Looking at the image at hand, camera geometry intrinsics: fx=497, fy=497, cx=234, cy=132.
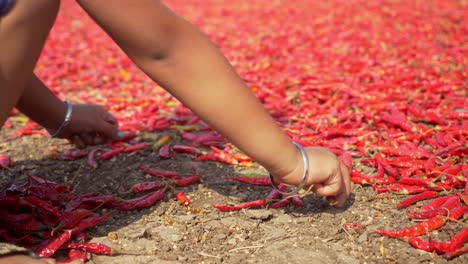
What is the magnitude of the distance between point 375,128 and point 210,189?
6.17ft

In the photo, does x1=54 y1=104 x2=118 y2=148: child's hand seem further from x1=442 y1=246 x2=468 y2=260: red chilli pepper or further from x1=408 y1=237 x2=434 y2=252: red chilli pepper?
x1=442 y1=246 x2=468 y2=260: red chilli pepper

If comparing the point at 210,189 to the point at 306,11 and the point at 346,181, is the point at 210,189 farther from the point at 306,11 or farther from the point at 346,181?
the point at 306,11

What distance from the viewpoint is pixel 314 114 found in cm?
504

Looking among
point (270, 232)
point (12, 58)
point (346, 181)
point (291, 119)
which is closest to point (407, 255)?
point (346, 181)

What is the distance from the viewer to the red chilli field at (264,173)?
2.73 meters

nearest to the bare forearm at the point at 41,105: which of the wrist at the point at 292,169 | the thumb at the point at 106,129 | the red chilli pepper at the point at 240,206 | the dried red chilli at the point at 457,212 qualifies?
the thumb at the point at 106,129

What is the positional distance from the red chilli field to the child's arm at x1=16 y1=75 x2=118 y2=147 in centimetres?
32

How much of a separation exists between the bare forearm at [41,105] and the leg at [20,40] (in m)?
1.10

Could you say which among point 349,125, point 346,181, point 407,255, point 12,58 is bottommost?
point 349,125

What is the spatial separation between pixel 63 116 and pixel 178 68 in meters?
1.62

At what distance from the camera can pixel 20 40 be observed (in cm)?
201

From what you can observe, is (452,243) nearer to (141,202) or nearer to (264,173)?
(264,173)

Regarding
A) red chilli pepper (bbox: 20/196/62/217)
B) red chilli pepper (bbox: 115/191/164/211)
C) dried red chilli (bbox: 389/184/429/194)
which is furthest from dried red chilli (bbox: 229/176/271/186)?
red chilli pepper (bbox: 20/196/62/217)

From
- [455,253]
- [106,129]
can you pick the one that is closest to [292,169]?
[455,253]
